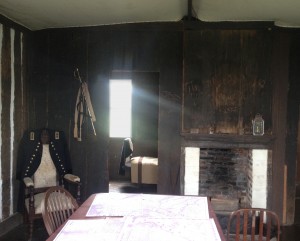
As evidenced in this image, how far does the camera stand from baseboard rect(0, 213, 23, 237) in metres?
3.85

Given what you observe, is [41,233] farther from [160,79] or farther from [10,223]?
[160,79]

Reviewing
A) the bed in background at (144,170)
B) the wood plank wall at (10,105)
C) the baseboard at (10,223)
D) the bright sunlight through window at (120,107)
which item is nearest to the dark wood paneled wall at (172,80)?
the wood plank wall at (10,105)

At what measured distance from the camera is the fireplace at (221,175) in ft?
14.0

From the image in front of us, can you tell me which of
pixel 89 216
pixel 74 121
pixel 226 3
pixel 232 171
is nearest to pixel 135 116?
pixel 74 121

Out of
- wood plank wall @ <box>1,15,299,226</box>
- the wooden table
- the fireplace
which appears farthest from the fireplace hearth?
the wooden table

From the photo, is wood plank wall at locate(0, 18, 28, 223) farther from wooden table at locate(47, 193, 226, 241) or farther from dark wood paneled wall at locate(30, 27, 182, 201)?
wooden table at locate(47, 193, 226, 241)

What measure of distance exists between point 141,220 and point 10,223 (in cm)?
248

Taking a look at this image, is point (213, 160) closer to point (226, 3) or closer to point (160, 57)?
point (160, 57)

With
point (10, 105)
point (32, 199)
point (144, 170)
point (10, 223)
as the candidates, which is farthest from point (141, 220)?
point (144, 170)

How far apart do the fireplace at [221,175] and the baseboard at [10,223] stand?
82.0 inches

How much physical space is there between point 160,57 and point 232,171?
1764 millimetres

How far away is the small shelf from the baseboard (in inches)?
89.6

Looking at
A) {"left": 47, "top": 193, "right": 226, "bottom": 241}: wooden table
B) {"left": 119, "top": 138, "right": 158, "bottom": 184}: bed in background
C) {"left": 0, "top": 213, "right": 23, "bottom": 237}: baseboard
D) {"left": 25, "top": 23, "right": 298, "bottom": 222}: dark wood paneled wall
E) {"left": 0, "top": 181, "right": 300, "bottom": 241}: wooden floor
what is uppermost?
{"left": 25, "top": 23, "right": 298, "bottom": 222}: dark wood paneled wall

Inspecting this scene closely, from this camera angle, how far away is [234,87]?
4246 mm
